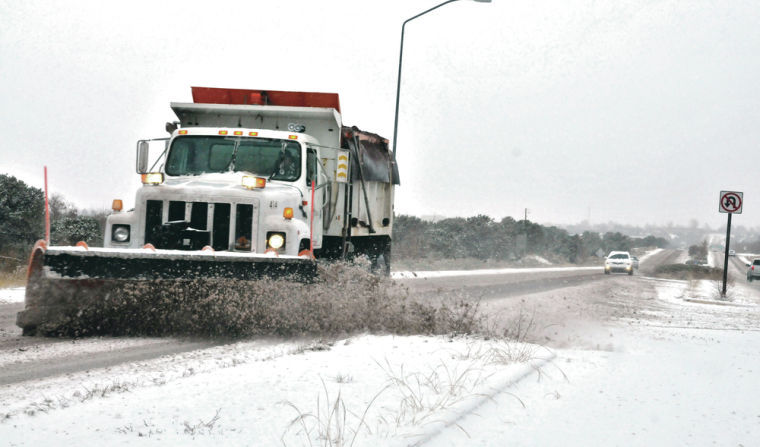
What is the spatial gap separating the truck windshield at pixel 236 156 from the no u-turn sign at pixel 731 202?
1441 centimetres

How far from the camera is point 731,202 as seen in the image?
19641 mm

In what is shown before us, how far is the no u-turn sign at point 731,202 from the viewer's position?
1940 centimetres

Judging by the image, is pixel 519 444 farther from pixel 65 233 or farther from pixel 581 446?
pixel 65 233

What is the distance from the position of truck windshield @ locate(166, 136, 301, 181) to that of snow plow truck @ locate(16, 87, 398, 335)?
0.05 ft

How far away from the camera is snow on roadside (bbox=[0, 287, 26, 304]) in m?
11.7

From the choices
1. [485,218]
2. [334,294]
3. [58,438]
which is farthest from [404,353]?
[485,218]

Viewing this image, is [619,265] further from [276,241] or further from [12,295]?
[276,241]

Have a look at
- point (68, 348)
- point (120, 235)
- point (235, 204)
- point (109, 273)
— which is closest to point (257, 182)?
point (235, 204)

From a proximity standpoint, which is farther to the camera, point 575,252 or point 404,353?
point 575,252

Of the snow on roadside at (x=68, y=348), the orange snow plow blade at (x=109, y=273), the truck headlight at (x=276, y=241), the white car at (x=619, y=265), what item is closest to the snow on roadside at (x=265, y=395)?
the snow on roadside at (x=68, y=348)

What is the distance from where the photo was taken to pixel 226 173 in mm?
9797

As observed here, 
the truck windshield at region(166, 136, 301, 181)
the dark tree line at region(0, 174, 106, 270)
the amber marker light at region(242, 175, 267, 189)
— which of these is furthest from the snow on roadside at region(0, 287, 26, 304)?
the dark tree line at region(0, 174, 106, 270)

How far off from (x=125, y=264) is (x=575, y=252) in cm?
7992

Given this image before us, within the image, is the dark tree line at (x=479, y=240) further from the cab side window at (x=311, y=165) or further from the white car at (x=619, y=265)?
the cab side window at (x=311, y=165)
